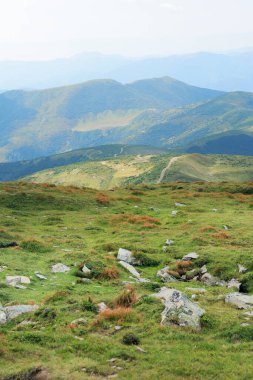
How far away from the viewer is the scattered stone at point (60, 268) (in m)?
26.8

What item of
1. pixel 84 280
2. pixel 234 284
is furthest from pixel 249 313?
pixel 84 280

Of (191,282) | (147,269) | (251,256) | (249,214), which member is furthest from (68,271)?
(249,214)

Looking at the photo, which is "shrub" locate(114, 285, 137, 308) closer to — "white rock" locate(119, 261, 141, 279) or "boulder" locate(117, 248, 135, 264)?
"white rock" locate(119, 261, 141, 279)

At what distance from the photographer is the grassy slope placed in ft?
46.8

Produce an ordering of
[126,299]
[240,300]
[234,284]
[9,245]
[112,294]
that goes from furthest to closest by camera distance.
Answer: [9,245] → [234,284] → [112,294] → [240,300] → [126,299]

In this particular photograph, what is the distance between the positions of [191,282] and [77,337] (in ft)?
36.4

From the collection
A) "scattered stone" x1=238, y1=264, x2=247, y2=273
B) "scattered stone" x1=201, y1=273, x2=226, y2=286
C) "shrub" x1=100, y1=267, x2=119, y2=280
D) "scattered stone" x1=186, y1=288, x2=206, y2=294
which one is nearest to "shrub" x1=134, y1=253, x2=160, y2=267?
"shrub" x1=100, y1=267, x2=119, y2=280

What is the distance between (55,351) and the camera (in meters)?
15.3

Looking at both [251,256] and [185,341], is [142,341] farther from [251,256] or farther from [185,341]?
[251,256]

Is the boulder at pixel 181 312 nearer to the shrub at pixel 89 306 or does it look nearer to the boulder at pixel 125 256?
the shrub at pixel 89 306

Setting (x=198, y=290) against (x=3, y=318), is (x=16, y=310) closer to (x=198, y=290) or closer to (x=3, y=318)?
(x=3, y=318)

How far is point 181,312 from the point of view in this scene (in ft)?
58.5

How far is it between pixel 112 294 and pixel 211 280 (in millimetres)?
7103

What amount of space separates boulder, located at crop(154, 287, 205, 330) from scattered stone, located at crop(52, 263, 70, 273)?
31.8ft
